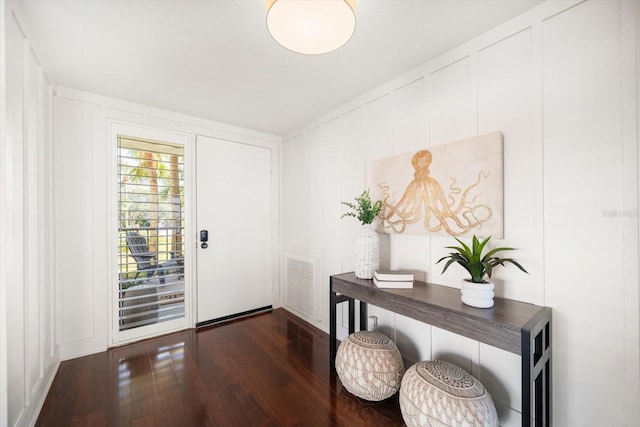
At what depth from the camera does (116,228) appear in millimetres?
2547

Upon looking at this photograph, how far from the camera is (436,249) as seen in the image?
1.90 meters

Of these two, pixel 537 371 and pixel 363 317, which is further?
pixel 363 317

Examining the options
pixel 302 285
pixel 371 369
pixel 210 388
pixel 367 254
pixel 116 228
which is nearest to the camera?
pixel 371 369

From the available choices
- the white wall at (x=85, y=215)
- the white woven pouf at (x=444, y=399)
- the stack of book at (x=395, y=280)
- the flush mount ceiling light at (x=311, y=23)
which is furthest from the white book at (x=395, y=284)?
the white wall at (x=85, y=215)

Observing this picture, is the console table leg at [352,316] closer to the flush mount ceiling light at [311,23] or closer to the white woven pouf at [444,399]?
the white woven pouf at [444,399]

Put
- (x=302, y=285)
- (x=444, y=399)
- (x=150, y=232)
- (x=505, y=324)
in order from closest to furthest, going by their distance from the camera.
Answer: (x=505, y=324) → (x=444, y=399) → (x=150, y=232) → (x=302, y=285)

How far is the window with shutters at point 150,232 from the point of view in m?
2.61

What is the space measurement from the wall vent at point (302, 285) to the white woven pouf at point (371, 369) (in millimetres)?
1183

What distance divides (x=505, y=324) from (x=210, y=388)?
196 cm

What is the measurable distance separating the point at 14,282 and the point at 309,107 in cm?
249

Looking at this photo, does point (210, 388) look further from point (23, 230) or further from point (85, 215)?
point (85, 215)

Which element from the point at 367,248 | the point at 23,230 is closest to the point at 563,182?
the point at 367,248

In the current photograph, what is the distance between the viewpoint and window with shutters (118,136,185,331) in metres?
2.61

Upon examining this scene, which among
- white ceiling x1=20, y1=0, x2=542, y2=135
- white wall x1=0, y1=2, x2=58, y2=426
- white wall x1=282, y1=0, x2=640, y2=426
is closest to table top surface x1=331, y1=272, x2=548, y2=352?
white wall x1=282, y1=0, x2=640, y2=426
